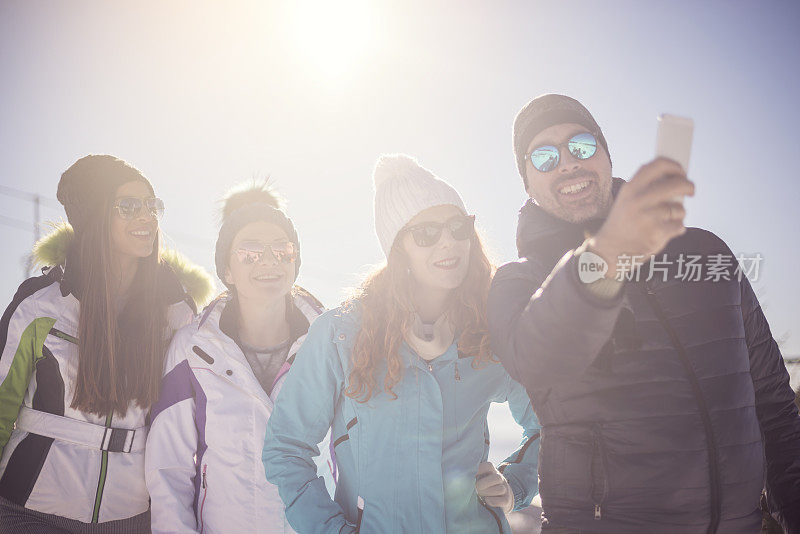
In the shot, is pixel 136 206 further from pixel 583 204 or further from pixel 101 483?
pixel 583 204

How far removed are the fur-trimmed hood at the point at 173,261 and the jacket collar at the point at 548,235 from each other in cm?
272

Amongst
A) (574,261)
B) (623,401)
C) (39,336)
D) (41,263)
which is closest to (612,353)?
(623,401)

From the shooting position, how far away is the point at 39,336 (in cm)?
313

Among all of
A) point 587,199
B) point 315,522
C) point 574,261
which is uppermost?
point 587,199

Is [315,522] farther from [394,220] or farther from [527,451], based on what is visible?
[394,220]

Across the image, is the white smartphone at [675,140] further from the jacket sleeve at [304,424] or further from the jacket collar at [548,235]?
the jacket sleeve at [304,424]

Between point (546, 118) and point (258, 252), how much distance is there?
2.11 m

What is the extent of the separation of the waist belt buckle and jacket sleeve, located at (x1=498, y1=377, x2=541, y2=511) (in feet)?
7.11

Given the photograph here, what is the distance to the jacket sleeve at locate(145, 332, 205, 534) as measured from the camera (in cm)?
299

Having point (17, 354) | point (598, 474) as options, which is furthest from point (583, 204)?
point (17, 354)

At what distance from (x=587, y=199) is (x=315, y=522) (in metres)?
1.82

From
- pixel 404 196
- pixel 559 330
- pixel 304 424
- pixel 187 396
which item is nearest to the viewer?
pixel 559 330

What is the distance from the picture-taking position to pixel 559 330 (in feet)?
4.32

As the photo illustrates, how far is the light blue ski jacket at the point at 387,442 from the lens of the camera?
2379 millimetres
